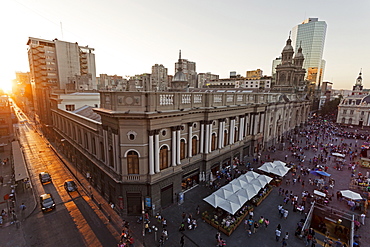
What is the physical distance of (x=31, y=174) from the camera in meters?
31.3

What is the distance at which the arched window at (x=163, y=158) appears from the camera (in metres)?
20.8

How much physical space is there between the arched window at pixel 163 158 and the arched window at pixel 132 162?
8.68ft

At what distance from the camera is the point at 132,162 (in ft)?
63.9

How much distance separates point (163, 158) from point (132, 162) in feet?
11.5

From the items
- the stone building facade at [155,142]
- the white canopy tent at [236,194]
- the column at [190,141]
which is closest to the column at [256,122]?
the stone building facade at [155,142]

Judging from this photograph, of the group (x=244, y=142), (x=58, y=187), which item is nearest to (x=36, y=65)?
(x=58, y=187)

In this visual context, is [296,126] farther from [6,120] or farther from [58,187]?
[6,120]

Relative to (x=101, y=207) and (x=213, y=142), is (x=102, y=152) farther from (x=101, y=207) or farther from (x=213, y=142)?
(x=213, y=142)

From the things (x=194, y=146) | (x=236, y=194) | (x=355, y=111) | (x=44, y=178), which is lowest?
(x=44, y=178)

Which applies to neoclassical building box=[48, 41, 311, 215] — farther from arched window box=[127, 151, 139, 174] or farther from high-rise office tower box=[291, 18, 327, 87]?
high-rise office tower box=[291, 18, 327, 87]

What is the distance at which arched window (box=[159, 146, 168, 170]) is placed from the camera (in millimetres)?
20825

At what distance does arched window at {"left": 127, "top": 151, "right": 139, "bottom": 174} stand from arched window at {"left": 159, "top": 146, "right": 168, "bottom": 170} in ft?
8.68

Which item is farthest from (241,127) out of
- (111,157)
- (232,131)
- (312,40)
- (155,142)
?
(312,40)

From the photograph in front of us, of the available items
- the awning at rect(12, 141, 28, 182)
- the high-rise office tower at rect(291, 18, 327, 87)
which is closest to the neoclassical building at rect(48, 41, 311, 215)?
the awning at rect(12, 141, 28, 182)
